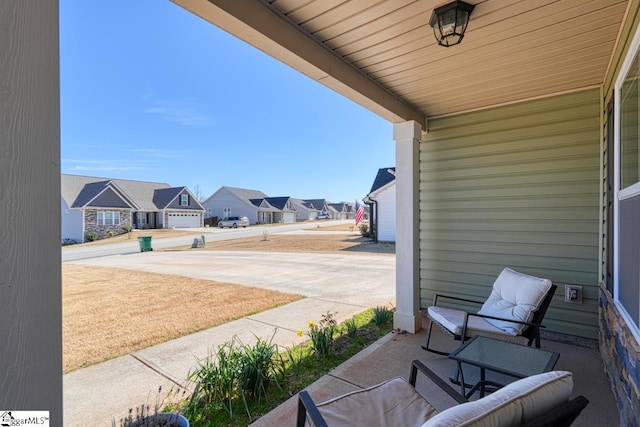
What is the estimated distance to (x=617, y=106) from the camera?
2641 mm

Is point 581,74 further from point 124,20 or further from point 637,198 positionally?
point 124,20

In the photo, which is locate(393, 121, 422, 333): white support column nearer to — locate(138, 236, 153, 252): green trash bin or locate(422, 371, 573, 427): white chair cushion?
locate(422, 371, 573, 427): white chair cushion

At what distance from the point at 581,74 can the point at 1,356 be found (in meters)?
4.49

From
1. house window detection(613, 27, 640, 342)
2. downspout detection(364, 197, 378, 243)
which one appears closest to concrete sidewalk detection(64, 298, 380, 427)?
house window detection(613, 27, 640, 342)

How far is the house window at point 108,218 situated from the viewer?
24.5 meters

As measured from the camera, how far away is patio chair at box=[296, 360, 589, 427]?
1.01 metres

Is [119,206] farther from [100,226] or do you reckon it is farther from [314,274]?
[314,274]

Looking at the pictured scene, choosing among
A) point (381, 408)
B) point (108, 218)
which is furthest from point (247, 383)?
point (108, 218)

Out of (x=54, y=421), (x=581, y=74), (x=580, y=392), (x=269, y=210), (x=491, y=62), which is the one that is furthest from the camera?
(x=269, y=210)

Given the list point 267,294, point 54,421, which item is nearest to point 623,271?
point 54,421

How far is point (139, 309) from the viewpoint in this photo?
5.29m

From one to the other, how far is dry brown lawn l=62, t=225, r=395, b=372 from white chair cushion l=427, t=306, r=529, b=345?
2.90 meters

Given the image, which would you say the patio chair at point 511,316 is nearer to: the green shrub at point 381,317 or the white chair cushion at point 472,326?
the white chair cushion at point 472,326

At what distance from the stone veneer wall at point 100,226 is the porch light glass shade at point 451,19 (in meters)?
28.0
